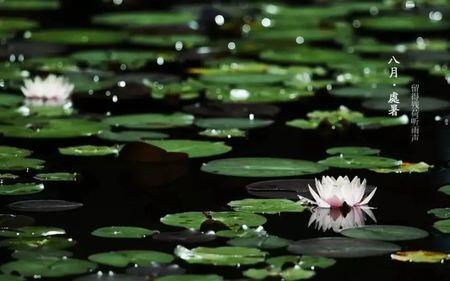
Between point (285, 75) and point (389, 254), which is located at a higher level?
point (285, 75)

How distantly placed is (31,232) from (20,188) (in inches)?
16.9

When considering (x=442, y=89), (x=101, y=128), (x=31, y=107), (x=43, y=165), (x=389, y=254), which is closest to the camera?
(x=389, y=254)

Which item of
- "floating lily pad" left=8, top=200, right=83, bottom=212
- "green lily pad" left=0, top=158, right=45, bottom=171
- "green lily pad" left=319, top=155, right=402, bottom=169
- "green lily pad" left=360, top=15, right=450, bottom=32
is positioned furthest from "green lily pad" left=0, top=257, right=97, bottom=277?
"green lily pad" left=360, top=15, right=450, bottom=32

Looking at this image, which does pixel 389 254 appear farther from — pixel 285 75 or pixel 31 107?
pixel 285 75

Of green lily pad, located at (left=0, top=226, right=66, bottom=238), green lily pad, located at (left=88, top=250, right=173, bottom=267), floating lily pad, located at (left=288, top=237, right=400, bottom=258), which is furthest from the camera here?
green lily pad, located at (left=0, top=226, right=66, bottom=238)

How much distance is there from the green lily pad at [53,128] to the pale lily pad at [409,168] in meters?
1.02

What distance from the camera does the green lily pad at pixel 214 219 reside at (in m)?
3.16

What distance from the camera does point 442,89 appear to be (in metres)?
5.07

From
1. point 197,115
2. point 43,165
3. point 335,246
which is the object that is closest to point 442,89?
point 197,115

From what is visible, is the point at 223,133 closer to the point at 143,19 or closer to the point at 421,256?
the point at 421,256

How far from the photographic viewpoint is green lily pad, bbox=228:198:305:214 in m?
3.29

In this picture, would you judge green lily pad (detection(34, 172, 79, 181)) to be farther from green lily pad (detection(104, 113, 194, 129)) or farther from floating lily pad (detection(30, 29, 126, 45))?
floating lily pad (detection(30, 29, 126, 45))

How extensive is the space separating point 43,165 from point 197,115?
884mm

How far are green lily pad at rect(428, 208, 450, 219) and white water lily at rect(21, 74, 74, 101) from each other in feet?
6.18
